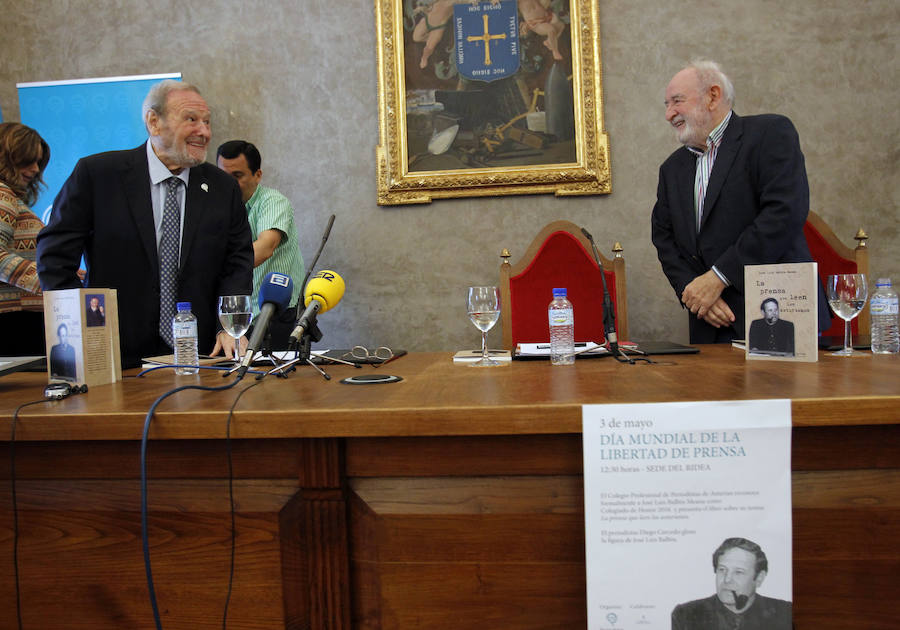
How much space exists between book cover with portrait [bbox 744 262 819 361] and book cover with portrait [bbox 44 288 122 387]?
139 cm

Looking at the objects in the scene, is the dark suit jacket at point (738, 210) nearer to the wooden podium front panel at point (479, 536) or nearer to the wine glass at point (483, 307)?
the wine glass at point (483, 307)

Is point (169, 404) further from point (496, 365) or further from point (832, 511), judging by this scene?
point (832, 511)

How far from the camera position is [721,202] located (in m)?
2.19

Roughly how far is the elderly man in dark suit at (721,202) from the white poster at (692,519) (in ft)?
3.75

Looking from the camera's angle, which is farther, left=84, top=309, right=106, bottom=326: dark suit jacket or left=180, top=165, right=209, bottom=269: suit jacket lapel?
left=180, top=165, right=209, bottom=269: suit jacket lapel

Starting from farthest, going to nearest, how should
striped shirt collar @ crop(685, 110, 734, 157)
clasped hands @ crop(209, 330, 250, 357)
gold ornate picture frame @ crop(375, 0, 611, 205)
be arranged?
gold ornate picture frame @ crop(375, 0, 611, 205) < striped shirt collar @ crop(685, 110, 734, 157) < clasped hands @ crop(209, 330, 250, 357)

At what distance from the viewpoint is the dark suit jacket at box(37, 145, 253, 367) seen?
1963 mm

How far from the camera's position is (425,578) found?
0.88 metres

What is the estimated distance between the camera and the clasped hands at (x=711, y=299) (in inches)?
79.8

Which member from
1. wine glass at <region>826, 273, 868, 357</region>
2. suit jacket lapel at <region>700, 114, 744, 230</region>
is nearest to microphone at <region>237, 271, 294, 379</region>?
wine glass at <region>826, 273, 868, 357</region>

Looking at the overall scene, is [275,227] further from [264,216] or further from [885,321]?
[885,321]

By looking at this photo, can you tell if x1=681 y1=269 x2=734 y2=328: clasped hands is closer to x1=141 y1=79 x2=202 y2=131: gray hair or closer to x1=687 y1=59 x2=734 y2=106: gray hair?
x1=687 y1=59 x2=734 y2=106: gray hair

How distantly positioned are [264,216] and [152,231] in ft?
3.77

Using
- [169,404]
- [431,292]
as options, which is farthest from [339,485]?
[431,292]
